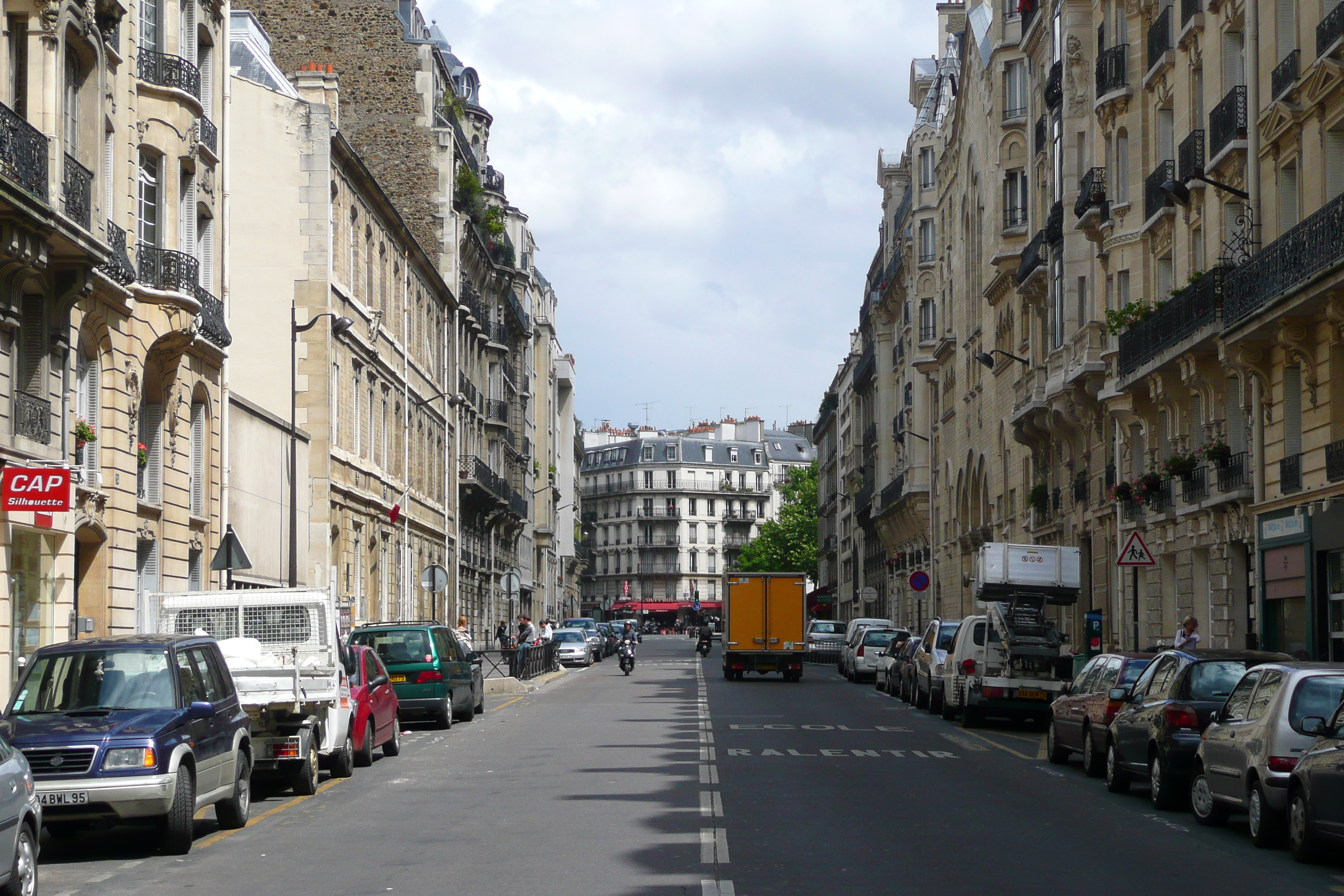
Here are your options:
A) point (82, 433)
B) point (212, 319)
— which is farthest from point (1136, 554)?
point (212, 319)

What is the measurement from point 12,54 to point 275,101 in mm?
19946

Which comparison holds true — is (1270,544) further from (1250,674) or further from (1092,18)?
(1092,18)

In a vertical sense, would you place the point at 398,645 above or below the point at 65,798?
above

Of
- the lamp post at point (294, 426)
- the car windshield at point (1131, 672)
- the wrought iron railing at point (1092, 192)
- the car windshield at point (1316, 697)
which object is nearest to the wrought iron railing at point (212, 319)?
the lamp post at point (294, 426)

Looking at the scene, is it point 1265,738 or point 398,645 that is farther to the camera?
point 398,645

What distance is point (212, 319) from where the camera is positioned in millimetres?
30844

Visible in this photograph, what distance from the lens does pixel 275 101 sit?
42844mm

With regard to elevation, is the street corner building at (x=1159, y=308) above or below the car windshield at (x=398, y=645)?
above

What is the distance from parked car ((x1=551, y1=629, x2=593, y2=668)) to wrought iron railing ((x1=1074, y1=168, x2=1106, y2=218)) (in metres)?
30.0

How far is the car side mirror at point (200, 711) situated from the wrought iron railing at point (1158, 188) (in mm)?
22620

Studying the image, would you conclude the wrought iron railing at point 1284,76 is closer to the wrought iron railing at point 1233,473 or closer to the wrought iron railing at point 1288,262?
the wrought iron railing at point 1288,262

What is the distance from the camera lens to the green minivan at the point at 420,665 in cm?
2842

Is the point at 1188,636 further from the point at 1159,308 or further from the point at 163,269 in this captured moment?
the point at 163,269

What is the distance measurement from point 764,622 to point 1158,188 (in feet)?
Result: 59.1
